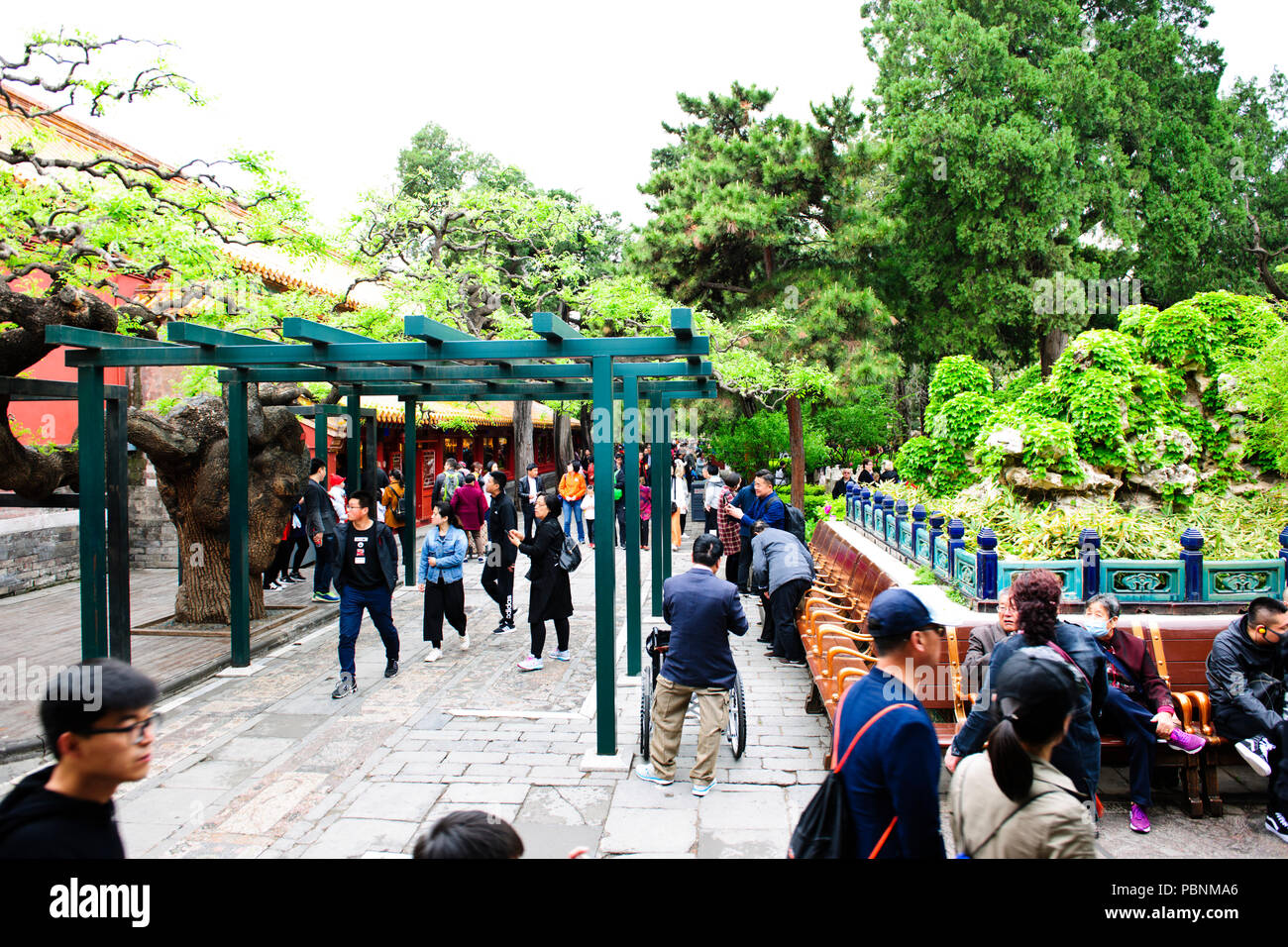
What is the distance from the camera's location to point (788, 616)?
7750mm

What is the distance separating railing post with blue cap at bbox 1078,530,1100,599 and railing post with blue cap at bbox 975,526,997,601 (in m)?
0.71

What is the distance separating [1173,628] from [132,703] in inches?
241

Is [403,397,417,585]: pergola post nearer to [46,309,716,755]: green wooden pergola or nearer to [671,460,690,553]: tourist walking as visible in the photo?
[46,309,716,755]: green wooden pergola

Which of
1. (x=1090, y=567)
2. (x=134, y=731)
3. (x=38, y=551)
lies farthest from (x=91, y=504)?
(x=1090, y=567)

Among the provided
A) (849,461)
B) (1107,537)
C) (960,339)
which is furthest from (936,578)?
(960,339)

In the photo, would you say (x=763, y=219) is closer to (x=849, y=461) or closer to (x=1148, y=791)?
(x=849, y=461)

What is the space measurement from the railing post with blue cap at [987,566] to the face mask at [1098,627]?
1.24 metres

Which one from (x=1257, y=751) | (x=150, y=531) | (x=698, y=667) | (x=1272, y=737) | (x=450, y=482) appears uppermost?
(x=450, y=482)

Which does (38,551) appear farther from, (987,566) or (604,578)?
(987,566)

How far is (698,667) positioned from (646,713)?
961mm

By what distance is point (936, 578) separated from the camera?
7098 millimetres

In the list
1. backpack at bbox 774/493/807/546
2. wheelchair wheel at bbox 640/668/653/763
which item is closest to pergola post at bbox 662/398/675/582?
backpack at bbox 774/493/807/546

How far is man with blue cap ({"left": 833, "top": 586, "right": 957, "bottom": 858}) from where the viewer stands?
92.1 inches
